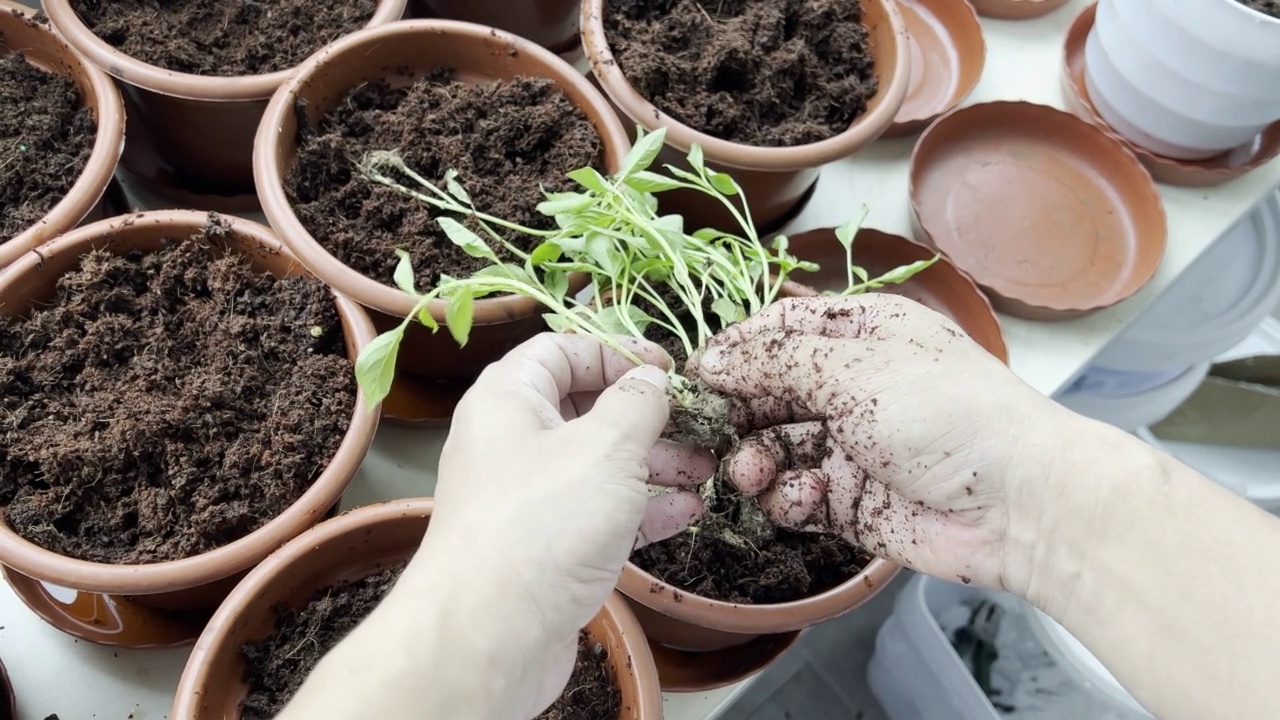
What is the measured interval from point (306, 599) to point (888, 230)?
933 mm

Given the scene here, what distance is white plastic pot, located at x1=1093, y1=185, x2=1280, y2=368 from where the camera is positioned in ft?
4.81

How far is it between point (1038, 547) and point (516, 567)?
0.43 meters

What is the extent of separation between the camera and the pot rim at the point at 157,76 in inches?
40.4

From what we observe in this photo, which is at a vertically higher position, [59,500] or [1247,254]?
[59,500]

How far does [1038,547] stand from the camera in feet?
2.34

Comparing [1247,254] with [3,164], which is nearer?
[3,164]

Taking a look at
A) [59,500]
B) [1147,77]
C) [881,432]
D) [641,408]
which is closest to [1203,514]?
[881,432]

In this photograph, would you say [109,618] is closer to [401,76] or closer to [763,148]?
[401,76]

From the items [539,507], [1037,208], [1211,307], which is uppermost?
[539,507]

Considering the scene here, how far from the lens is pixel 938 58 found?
1.46m

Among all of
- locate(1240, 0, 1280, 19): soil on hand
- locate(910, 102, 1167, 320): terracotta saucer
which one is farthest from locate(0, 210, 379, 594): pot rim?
locate(1240, 0, 1280, 19): soil on hand

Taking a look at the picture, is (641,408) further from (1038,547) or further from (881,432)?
(1038,547)

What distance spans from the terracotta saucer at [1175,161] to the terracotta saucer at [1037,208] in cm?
5

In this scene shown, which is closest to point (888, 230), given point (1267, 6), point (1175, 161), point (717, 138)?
point (717, 138)
